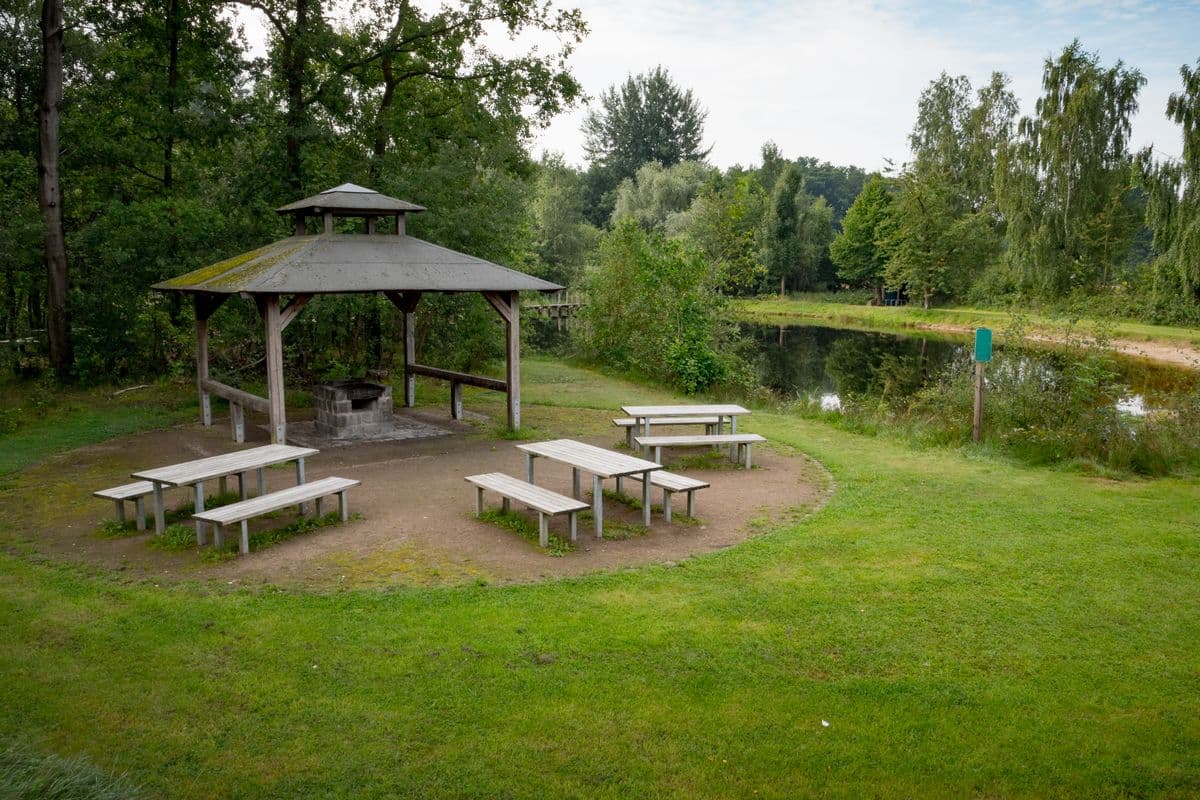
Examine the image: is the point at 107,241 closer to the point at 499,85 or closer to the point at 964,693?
the point at 499,85

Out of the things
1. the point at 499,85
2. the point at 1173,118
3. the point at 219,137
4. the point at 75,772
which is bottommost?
the point at 75,772

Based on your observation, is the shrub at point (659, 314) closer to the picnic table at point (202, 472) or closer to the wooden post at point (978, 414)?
the wooden post at point (978, 414)

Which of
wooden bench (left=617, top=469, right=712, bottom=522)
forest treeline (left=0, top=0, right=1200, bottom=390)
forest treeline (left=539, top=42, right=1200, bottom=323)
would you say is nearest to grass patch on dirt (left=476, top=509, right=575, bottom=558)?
wooden bench (left=617, top=469, right=712, bottom=522)

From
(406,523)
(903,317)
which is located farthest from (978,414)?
(903,317)

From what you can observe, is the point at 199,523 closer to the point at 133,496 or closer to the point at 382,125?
the point at 133,496

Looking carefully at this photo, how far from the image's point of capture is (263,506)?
650 cm

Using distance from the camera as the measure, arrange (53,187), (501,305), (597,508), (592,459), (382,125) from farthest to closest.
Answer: (382,125) → (53,187) → (501,305) → (592,459) → (597,508)

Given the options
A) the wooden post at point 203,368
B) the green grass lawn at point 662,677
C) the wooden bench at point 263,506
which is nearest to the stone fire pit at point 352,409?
the wooden post at point 203,368

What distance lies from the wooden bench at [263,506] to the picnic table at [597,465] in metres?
1.80

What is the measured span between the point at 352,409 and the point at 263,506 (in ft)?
16.6

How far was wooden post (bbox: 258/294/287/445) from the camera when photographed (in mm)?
9336

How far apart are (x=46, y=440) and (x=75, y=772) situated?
957cm

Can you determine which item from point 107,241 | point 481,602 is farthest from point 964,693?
point 107,241

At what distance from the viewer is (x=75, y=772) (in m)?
3.08
